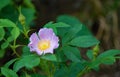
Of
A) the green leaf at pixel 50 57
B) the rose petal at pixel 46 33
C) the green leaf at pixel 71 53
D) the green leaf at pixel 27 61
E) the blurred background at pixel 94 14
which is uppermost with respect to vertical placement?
the rose petal at pixel 46 33

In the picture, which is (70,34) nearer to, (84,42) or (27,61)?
(84,42)

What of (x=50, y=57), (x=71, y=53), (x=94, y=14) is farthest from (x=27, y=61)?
(x=94, y=14)

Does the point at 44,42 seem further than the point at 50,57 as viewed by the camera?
Yes


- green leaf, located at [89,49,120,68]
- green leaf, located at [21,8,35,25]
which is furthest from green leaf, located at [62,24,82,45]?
green leaf, located at [21,8,35,25]

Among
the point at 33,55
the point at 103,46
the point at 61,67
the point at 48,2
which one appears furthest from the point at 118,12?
the point at 33,55

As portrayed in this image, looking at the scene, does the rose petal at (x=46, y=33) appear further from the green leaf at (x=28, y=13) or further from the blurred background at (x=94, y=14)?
the blurred background at (x=94, y=14)

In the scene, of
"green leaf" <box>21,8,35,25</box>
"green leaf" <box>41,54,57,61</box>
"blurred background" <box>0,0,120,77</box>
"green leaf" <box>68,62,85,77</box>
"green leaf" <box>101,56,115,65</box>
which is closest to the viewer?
"green leaf" <box>41,54,57,61</box>

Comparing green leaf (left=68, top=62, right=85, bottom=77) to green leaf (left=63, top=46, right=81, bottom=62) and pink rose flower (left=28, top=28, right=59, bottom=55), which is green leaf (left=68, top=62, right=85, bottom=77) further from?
pink rose flower (left=28, top=28, right=59, bottom=55)

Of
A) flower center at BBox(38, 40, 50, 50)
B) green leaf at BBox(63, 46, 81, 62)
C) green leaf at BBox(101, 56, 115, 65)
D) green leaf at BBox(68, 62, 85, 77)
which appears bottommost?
green leaf at BBox(68, 62, 85, 77)

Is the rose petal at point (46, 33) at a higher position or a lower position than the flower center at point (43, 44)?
higher

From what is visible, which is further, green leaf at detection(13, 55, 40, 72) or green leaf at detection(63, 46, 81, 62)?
green leaf at detection(63, 46, 81, 62)

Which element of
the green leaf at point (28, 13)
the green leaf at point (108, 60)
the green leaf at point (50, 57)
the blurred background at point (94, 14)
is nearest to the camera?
the green leaf at point (50, 57)

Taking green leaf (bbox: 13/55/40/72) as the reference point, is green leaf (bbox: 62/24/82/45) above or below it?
above

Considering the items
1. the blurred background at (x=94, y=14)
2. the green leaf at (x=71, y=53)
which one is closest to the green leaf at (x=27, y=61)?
the green leaf at (x=71, y=53)
